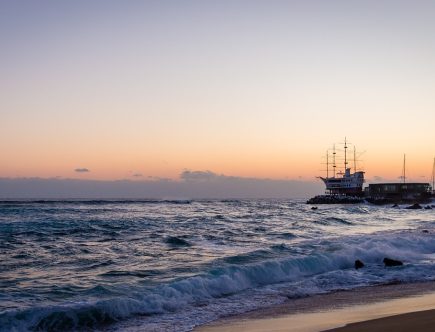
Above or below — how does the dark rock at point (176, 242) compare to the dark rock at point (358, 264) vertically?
above

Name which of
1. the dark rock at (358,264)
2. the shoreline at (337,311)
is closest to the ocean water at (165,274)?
the dark rock at (358,264)

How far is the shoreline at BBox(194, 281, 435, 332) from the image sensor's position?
9.39 metres

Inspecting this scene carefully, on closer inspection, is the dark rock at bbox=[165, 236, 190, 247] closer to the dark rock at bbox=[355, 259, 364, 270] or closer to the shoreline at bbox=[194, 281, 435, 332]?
the dark rock at bbox=[355, 259, 364, 270]

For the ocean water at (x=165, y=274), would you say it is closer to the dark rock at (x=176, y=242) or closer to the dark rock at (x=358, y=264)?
the dark rock at (x=176, y=242)

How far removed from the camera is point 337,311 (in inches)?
432

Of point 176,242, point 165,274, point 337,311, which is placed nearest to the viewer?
point 337,311

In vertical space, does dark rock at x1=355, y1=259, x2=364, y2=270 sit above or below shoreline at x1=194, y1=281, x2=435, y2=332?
below

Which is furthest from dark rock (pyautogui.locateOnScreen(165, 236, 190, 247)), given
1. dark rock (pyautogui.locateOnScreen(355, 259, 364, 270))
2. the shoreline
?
the shoreline

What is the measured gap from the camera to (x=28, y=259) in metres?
17.8

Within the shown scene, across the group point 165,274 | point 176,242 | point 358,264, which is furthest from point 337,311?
point 176,242

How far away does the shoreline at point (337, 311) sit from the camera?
9391 mm

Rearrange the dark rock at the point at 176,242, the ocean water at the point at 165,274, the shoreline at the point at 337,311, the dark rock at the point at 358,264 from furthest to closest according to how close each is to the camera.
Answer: the dark rock at the point at 176,242 → the dark rock at the point at 358,264 → the ocean water at the point at 165,274 → the shoreline at the point at 337,311

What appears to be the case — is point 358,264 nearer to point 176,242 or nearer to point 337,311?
point 337,311

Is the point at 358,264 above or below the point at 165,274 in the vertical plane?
below
